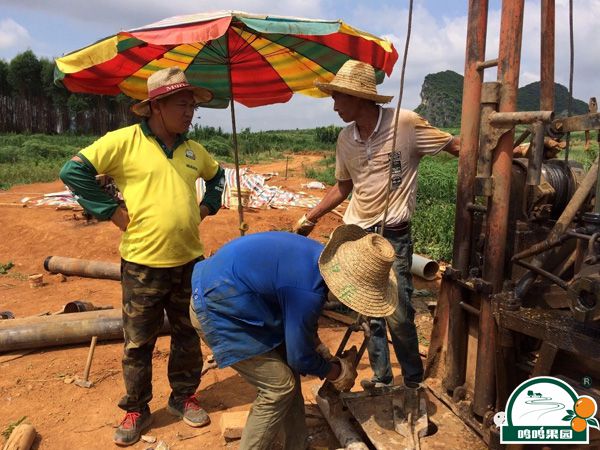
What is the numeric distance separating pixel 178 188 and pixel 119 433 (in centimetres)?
165

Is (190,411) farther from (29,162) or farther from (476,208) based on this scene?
(29,162)

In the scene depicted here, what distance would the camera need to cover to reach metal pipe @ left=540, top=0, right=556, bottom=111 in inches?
118

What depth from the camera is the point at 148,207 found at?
10.3 ft

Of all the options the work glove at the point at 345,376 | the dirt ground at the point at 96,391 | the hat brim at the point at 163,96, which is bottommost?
the dirt ground at the point at 96,391

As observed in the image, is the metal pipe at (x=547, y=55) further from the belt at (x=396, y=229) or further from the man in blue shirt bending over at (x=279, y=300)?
the man in blue shirt bending over at (x=279, y=300)

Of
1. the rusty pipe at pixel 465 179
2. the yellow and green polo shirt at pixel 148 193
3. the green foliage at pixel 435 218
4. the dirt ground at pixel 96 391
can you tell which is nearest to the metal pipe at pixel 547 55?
the rusty pipe at pixel 465 179

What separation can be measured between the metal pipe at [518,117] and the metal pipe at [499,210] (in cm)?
11

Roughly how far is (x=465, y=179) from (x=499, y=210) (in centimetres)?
35

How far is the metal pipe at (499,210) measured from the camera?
2.63 meters

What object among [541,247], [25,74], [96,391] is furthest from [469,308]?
[25,74]

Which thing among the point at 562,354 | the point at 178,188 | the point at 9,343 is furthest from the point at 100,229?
the point at 562,354

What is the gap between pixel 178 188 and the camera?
3219 millimetres

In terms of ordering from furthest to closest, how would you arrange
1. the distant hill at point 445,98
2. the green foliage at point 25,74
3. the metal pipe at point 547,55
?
1. the distant hill at point 445,98
2. the green foliage at point 25,74
3. the metal pipe at point 547,55

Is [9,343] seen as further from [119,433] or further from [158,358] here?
[119,433]
